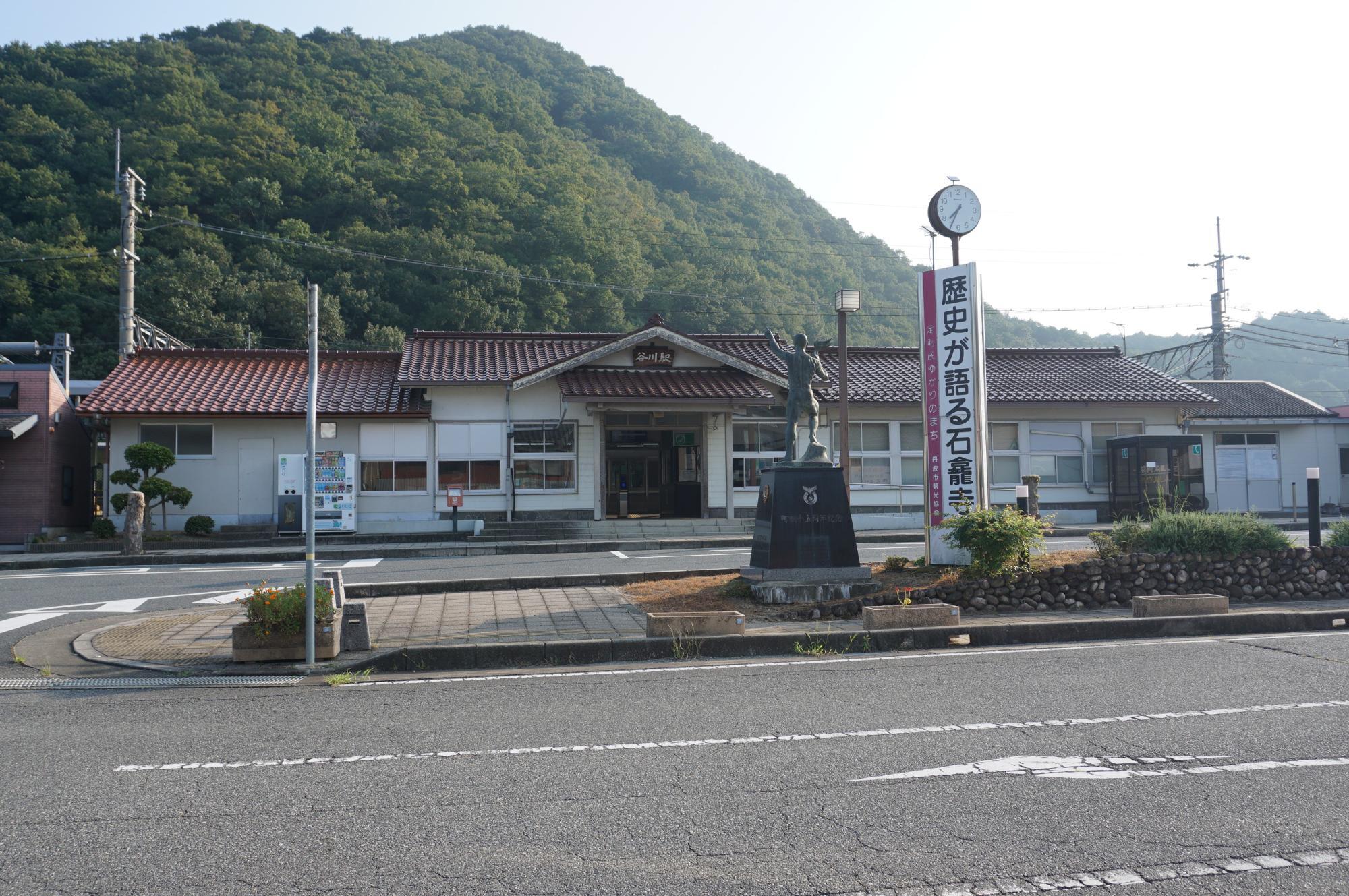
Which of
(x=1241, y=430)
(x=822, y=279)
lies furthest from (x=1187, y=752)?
(x=822, y=279)

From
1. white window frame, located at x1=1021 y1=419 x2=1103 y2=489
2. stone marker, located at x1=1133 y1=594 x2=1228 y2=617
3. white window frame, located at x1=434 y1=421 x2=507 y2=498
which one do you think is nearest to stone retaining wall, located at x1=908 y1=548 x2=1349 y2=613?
stone marker, located at x1=1133 y1=594 x2=1228 y2=617

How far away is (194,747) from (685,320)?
44.2 metres

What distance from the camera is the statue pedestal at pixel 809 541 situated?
11.0 metres

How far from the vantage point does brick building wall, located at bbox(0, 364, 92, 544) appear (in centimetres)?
2170

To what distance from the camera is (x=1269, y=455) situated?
27516 mm

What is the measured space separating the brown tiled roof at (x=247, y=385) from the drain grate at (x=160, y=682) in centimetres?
1561

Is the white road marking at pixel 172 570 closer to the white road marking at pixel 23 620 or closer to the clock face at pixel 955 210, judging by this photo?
the white road marking at pixel 23 620

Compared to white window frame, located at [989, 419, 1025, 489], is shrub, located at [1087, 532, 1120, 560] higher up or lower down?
lower down

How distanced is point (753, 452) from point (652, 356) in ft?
13.0

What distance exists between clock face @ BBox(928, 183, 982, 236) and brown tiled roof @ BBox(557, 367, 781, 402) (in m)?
11.0

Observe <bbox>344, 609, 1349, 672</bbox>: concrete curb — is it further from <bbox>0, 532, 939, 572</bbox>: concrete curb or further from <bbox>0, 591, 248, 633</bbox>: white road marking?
<bbox>0, 532, 939, 572</bbox>: concrete curb

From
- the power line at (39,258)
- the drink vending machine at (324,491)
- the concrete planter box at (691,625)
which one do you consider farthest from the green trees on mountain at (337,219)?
the concrete planter box at (691,625)

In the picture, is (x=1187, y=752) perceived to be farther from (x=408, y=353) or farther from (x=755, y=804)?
(x=408, y=353)

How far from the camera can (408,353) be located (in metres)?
24.8
